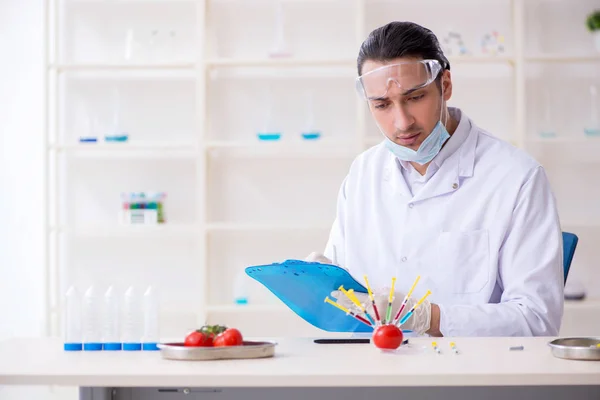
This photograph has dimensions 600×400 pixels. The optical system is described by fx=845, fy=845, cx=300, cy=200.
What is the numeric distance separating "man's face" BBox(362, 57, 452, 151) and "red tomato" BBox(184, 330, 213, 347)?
835 millimetres

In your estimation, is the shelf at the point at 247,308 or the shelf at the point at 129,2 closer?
the shelf at the point at 247,308

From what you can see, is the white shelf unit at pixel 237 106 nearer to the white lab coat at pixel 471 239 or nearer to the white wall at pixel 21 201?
the white wall at pixel 21 201

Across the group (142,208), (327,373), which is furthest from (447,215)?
(142,208)

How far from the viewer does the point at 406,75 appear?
2078mm

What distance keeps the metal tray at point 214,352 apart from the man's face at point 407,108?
808 millimetres

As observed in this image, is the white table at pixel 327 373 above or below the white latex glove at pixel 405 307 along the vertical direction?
below

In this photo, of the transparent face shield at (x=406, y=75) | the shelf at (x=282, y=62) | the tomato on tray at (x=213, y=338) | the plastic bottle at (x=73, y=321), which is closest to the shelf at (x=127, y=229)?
the shelf at (x=282, y=62)

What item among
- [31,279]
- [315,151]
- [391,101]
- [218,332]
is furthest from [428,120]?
[31,279]

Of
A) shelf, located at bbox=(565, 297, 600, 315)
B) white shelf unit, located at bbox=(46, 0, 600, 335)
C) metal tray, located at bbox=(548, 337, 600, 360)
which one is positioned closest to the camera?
metal tray, located at bbox=(548, 337, 600, 360)

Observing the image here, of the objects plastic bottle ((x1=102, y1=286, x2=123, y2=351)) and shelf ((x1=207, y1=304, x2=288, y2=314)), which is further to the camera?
shelf ((x1=207, y1=304, x2=288, y2=314))

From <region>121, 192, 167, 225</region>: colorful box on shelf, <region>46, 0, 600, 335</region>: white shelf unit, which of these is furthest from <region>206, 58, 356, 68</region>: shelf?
<region>121, 192, 167, 225</region>: colorful box on shelf

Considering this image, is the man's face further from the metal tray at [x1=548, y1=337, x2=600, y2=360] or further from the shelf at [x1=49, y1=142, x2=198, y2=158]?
the shelf at [x1=49, y1=142, x2=198, y2=158]

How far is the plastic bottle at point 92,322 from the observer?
1.64 meters

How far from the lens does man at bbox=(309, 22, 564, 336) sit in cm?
195
